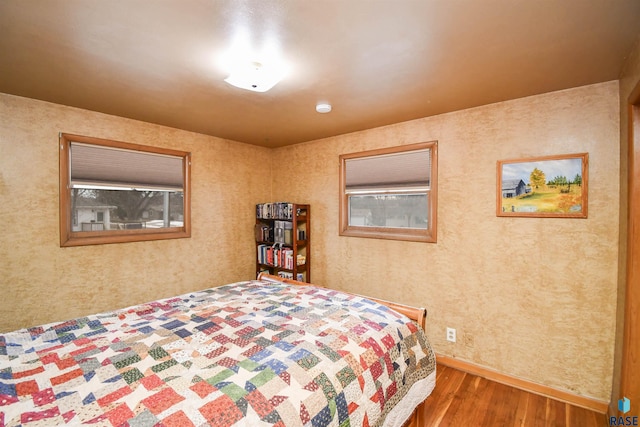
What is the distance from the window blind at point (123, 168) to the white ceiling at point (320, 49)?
1.53ft

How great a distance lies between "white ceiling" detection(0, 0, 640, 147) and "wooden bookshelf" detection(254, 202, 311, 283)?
1515 mm

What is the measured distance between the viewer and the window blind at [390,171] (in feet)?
9.68

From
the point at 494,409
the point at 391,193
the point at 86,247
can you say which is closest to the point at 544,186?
the point at 391,193

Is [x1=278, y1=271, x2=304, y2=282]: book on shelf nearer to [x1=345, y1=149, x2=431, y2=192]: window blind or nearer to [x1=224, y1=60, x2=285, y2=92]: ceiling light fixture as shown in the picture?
[x1=345, y1=149, x2=431, y2=192]: window blind

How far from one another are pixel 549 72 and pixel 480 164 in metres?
0.82

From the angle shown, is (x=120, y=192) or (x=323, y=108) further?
(x=120, y=192)

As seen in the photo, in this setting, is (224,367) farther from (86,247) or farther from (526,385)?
(526,385)

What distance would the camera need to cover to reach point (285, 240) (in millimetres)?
3746

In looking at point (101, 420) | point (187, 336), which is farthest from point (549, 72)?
point (101, 420)

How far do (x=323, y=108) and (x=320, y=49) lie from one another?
3.03 ft

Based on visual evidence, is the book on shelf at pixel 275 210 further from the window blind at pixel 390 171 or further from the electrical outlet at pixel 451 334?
the electrical outlet at pixel 451 334

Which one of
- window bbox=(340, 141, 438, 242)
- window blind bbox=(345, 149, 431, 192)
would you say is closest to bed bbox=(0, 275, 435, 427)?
window bbox=(340, 141, 438, 242)

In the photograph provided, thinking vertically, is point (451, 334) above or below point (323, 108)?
below

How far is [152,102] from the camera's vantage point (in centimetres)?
246
